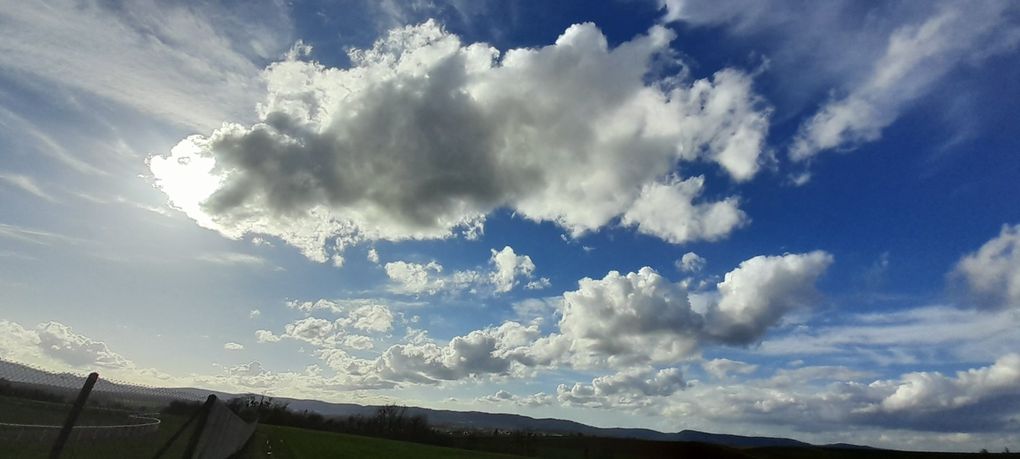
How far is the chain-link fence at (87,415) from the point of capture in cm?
754

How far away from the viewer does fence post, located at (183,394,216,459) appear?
31.5 ft

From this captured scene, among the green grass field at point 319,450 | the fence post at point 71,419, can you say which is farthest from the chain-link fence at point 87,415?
the green grass field at point 319,450

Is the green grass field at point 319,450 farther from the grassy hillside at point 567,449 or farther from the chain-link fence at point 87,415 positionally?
the chain-link fence at point 87,415

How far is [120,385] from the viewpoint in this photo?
30.8 ft

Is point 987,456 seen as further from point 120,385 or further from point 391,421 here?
point 120,385

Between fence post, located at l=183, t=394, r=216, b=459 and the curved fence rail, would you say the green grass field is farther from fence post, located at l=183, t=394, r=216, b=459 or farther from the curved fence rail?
fence post, located at l=183, t=394, r=216, b=459

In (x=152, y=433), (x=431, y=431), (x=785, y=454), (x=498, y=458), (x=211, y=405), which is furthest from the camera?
(x=431, y=431)

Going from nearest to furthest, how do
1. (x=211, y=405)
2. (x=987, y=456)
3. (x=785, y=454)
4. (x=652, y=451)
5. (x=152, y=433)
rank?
1. (x=211, y=405)
2. (x=152, y=433)
3. (x=652, y=451)
4. (x=785, y=454)
5. (x=987, y=456)

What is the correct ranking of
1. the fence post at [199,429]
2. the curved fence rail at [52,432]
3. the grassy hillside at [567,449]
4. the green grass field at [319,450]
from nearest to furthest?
the curved fence rail at [52,432] → the fence post at [199,429] → the green grass field at [319,450] → the grassy hillside at [567,449]

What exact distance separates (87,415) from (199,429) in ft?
5.48

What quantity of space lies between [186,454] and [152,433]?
474 centimetres

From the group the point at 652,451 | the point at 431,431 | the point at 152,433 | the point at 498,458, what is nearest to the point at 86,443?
the point at 152,433

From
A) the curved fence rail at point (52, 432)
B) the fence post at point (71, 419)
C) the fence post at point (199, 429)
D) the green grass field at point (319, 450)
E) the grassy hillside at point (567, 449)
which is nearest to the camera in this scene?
the fence post at point (71, 419)

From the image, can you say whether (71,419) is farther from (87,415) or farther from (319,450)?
(319,450)
